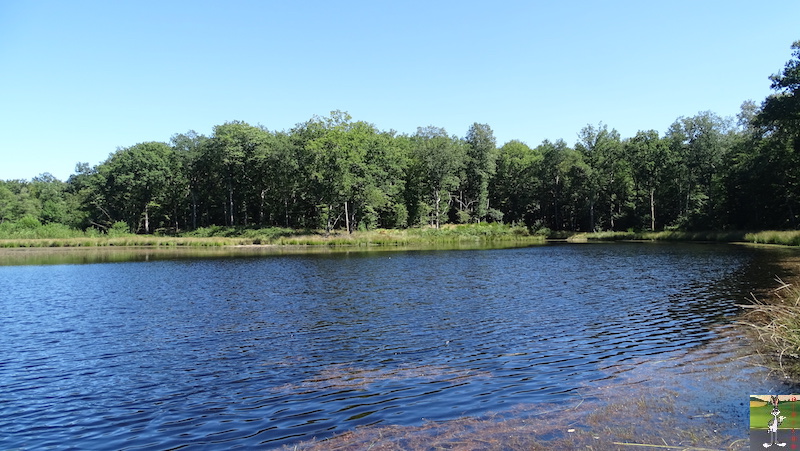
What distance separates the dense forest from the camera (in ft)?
253

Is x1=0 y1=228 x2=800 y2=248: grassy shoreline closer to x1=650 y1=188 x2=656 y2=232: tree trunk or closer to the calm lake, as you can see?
x1=650 y1=188 x2=656 y2=232: tree trunk

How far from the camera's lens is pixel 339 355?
14.8 meters

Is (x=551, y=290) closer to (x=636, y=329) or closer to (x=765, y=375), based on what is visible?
(x=636, y=329)

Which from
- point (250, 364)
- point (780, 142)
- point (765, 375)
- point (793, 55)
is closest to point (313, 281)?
point (250, 364)

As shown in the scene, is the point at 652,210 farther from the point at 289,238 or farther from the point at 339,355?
the point at 339,355

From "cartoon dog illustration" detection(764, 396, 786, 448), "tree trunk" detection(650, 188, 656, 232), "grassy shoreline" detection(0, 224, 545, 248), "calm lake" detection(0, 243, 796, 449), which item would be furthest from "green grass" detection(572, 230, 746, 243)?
"cartoon dog illustration" detection(764, 396, 786, 448)

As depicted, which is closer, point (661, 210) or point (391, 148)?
point (661, 210)

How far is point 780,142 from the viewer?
59531 millimetres

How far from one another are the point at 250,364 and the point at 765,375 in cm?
1249

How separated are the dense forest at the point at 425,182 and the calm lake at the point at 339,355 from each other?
5116 cm

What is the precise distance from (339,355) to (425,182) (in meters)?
83.9

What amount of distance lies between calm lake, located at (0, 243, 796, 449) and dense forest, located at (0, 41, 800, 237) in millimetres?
51160

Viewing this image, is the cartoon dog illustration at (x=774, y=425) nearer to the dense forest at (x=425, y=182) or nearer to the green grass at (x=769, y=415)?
the green grass at (x=769, y=415)

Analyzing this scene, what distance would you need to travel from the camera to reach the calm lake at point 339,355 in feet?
32.9
